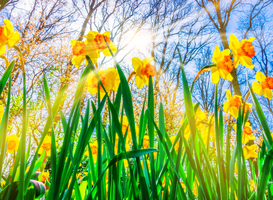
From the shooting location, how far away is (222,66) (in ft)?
1.68

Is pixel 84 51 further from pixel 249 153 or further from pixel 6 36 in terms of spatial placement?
pixel 249 153

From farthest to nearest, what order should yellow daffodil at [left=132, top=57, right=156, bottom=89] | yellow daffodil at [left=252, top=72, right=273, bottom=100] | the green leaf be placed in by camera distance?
yellow daffodil at [left=252, top=72, right=273, bottom=100] < yellow daffodil at [left=132, top=57, right=156, bottom=89] < the green leaf

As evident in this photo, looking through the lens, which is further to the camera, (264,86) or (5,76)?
(264,86)

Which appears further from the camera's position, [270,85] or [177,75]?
[177,75]

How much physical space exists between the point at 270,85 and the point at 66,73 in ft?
13.0

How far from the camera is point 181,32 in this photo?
288 inches

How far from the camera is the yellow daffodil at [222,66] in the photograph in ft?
1.66

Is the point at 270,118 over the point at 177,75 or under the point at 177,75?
under

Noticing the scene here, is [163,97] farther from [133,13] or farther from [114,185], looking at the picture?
[114,185]

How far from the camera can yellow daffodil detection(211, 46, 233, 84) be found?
1.66ft

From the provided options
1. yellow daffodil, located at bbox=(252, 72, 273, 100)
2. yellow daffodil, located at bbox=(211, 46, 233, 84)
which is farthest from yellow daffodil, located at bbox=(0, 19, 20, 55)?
yellow daffodil, located at bbox=(252, 72, 273, 100)

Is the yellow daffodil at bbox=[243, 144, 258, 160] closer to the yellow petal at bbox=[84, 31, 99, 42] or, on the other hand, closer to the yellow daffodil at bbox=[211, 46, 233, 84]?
the yellow daffodil at bbox=[211, 46, 233, 84]

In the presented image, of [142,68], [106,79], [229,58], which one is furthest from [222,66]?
[106,79]

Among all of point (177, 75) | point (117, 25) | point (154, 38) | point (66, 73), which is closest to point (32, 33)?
point (66, 73)
